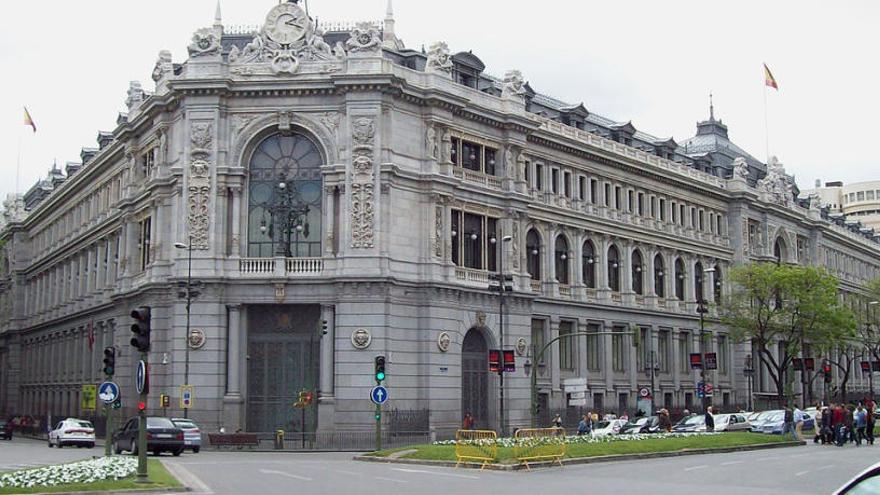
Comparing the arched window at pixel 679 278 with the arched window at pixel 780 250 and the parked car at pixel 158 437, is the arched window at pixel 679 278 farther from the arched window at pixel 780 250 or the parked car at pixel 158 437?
the parked car at pixel 158 437

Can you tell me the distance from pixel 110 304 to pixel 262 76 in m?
22.6

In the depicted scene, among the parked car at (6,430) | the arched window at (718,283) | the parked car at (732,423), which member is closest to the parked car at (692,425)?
the parked car at (732,423)

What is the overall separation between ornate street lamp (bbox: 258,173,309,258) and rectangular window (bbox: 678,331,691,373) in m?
37.3

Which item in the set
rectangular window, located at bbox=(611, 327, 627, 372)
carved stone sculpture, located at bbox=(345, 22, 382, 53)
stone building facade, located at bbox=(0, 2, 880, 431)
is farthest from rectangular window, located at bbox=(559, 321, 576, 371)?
carved stone sculpture, located at bbox=(345, 22, 382, 53)

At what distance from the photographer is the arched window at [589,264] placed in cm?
7681

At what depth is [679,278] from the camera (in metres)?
87.0

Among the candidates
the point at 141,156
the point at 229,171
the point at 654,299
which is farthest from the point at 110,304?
the point at 654,299

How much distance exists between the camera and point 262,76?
195ft

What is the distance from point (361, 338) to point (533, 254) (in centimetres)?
1841

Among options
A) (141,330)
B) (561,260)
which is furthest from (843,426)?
(141,330)

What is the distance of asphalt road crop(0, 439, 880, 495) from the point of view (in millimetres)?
28031

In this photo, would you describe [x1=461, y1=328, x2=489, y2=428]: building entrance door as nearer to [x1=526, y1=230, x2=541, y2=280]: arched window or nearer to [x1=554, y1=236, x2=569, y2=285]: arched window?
[x1=526, y1=230, x2=541, y2=280]: arched window

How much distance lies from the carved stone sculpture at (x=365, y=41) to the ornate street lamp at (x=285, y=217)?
762cm

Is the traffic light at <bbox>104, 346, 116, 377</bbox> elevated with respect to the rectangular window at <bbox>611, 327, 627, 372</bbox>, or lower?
lower
